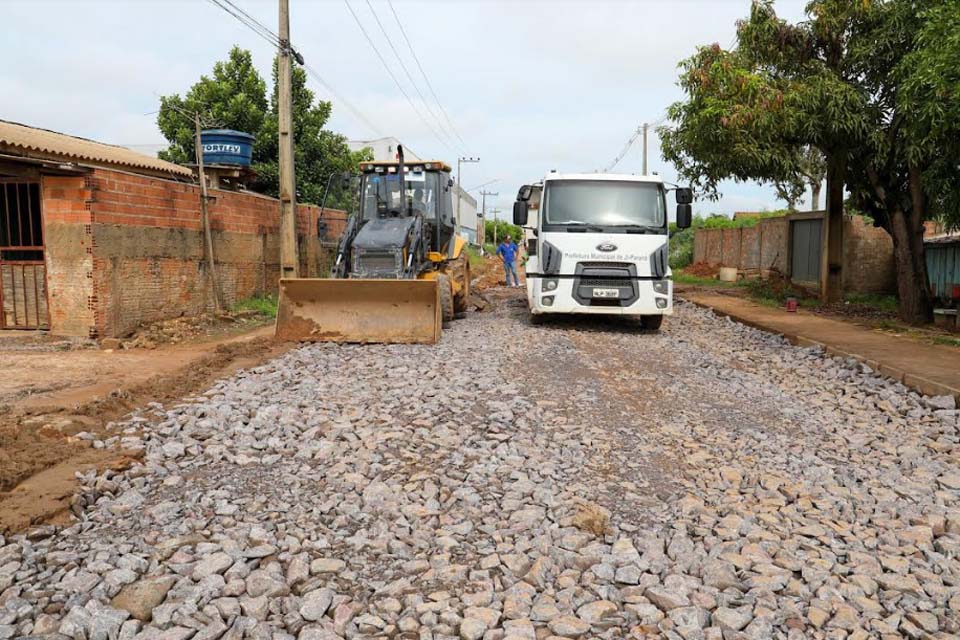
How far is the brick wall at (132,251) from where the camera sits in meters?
9.88

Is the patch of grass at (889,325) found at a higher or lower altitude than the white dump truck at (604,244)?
lower

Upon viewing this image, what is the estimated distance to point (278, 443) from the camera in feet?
16.9

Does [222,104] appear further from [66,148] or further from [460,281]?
[460,281]

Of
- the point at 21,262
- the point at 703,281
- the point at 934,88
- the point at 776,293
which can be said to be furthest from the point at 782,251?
the point at 21,262

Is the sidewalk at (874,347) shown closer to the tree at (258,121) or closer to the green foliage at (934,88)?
the green foliage at (934,88)

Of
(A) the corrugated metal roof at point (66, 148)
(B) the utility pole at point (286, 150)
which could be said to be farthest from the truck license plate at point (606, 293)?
(A) the corrugated metal roof at point (66, 148)

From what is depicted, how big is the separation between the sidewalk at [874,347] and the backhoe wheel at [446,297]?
5.29 metres

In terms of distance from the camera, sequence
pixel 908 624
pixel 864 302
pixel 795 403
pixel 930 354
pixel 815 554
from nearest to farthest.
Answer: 1. pixel 908 624
2. pixel 815 554
3. pixel 795 403
4. pixel 930 354
5. pixel 864 302

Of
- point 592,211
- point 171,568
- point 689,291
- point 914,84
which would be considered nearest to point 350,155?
point 689,291

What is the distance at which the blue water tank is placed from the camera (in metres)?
16.6

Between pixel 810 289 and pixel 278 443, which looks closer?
pixel 278 443

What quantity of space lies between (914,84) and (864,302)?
7.92m

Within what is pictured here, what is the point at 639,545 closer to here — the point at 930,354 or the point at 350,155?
the point at 930,354

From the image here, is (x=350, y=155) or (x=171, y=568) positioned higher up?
(x=350, y=155)
